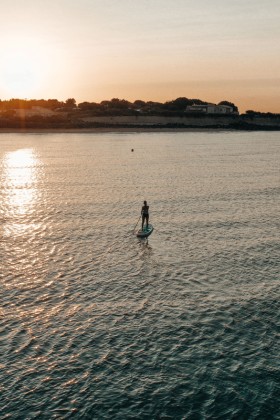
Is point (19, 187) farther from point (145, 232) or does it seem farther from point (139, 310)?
point (139, 310)

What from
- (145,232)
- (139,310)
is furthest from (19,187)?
(139,310)

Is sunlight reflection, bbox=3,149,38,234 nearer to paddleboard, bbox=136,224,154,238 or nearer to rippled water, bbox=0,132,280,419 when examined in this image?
rippled water, bbox=0,132,280,419

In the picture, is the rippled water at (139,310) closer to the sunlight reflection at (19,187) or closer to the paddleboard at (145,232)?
the sunlight reflection at (19,187)

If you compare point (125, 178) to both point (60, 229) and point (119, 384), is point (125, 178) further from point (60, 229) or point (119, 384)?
point (119, 384)

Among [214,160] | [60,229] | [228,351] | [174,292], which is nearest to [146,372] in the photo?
[228,351]

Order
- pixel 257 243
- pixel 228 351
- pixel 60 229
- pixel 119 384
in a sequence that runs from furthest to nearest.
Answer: pixel 60 229 → pixel 257 243 → pixel 228 351 → pixel 119 384

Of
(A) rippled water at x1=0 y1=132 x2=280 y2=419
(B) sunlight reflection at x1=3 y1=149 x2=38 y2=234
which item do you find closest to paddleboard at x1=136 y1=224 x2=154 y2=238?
(A) rippled water at x1=0 y1=132 x2=280 y2=419
